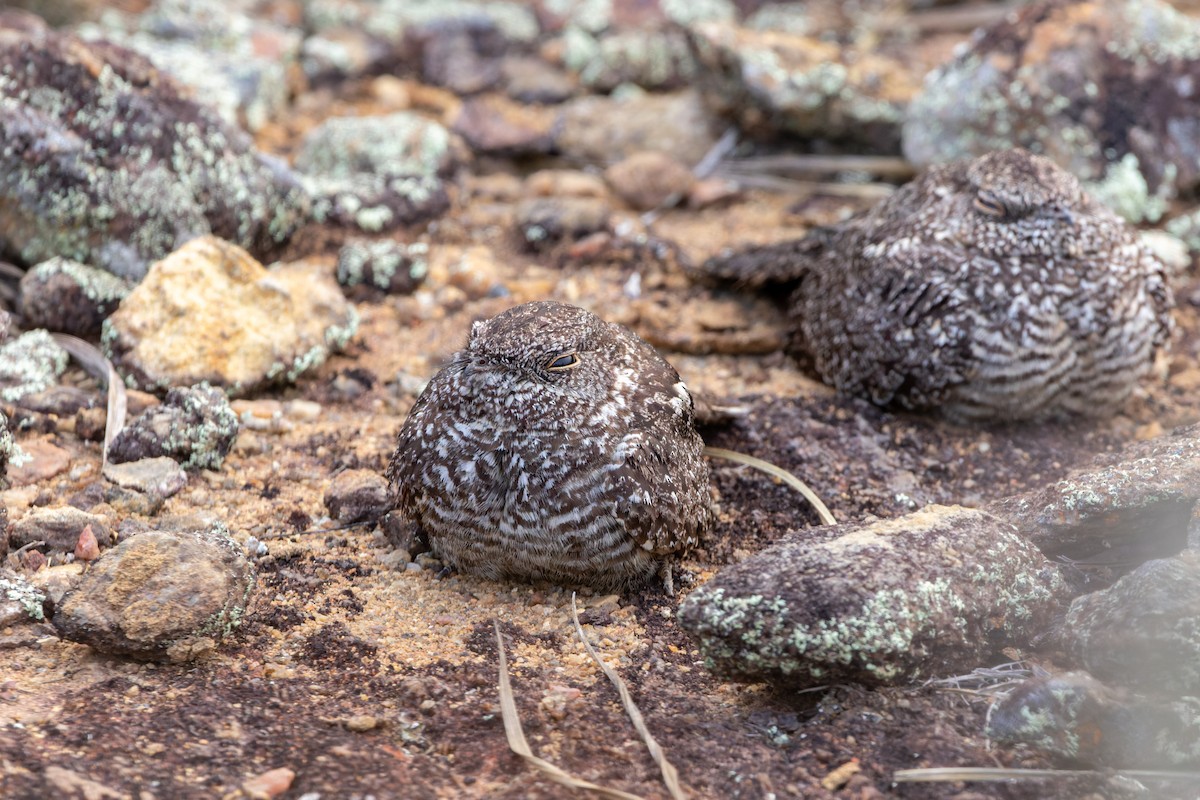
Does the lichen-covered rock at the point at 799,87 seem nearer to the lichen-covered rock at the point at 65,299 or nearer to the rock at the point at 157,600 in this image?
the lichen-covered rock at the point at 65,299

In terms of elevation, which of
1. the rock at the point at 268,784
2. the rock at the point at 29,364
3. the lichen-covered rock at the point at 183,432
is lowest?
the rock at the point at 268,784

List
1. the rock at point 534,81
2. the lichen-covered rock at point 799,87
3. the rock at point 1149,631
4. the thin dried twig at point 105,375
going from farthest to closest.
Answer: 1. the rock at point 534,81
2. the lichen-covered rock at point 799,87
3. the thin dried twig at point 105,375
4. the rock at point 1149,631

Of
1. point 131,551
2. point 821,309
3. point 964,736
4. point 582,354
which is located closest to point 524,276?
point 821,309

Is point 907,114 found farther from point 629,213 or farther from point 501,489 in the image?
point 501,489

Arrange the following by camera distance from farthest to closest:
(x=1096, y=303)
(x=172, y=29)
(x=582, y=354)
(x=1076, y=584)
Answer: (x=172, y=29) → (x=1096, y=303) → (x=582, y=354) → (x=1076, y=584)

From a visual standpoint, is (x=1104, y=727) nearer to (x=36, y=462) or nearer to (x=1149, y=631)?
(x=1149, y=631)

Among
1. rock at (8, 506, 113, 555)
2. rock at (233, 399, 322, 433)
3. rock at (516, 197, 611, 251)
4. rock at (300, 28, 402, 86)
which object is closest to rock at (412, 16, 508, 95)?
rock at (300, 28, 402, 86)

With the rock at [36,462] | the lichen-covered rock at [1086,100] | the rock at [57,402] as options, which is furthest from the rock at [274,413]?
the lichen-covered rock at [1086,100]

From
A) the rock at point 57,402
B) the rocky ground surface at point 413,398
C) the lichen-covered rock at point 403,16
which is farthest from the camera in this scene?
the lichen-covered rock at point 403,16
